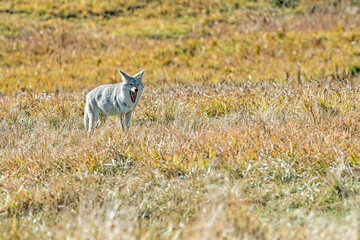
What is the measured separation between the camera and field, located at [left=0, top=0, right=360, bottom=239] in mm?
3758

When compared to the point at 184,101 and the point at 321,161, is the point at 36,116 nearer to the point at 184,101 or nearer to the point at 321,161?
the point at 184,101

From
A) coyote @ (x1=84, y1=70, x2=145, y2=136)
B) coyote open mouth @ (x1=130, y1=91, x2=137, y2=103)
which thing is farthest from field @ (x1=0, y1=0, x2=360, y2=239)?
coyote open mouth @ (x1=130, y1=91, x2=137, y2=103)

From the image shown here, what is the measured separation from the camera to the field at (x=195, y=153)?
376cm

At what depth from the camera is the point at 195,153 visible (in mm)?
5094

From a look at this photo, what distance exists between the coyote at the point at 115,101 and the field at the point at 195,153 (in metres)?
0.24

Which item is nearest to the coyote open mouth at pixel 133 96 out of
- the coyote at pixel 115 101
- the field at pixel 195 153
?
the coyote at pixel 115 101

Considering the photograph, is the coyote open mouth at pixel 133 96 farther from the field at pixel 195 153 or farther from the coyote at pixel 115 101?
the field at pixel 195 153

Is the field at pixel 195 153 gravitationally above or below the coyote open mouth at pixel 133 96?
below

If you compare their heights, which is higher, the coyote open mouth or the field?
the coyote open mouth

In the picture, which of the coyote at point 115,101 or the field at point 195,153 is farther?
the coyote at point 115,101

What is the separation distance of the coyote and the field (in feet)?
0.79

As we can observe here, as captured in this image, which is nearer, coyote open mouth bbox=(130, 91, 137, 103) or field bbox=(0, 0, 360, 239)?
field bbox=(0, 0, 360, 239)

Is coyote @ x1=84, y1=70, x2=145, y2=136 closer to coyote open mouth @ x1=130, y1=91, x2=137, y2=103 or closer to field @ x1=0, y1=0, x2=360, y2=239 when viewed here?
coyote open mouth @ x1=130, y1=91, x2=137, y2=103

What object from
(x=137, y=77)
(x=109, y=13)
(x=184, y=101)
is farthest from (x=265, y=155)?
(x=109, y=13)
